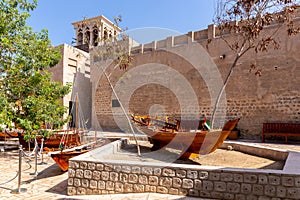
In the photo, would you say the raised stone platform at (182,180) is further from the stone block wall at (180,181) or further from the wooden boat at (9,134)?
the wooden boat at (9,134)

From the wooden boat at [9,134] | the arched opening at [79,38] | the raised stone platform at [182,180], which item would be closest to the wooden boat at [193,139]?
the raised stone platform at [182,180]

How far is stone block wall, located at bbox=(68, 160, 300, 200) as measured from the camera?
9.91ft

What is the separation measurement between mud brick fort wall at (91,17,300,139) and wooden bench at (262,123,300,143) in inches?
16.9

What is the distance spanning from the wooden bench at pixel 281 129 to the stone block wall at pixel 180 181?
6.15 metres

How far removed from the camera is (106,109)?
14984mm

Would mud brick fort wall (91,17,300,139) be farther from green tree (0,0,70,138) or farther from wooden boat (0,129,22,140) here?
wooden boat (0,129,22,140)

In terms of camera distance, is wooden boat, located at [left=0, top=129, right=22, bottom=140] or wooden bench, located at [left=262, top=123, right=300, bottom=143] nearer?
wooden bench, located at [left=262, top=123, right=300, bottom=143]

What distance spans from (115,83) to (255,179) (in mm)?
12445

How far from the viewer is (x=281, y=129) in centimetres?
866

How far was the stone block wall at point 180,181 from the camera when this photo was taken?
302cm

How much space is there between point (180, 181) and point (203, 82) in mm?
8395

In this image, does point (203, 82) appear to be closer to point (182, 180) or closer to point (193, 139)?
point (193, 139)

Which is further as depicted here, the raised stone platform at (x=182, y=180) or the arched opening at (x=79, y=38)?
the arched opening at (x=79, y=38)

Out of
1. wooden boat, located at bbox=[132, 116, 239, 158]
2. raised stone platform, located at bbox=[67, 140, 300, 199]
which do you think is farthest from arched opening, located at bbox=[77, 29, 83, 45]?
raised stone platform, located at bbox=[67, 140, 300, 199]
